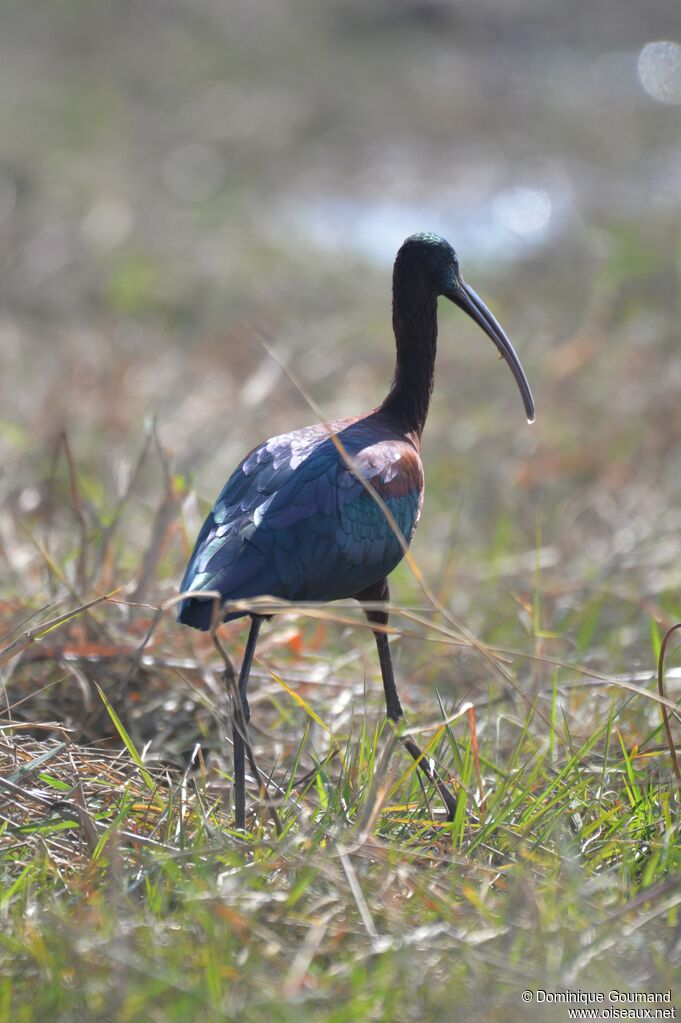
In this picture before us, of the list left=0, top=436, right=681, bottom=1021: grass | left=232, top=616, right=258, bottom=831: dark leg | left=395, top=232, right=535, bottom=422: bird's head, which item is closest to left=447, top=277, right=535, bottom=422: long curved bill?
left=395, top=232, right=535, bottom=422: bird's head

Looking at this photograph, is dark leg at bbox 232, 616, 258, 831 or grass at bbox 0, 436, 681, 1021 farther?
dark leg at bbox 232, 616, 258, 831

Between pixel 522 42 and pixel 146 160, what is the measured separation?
5.86 m

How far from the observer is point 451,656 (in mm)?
4199

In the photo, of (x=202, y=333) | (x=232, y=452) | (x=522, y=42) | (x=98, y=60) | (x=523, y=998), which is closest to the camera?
(x=523, y=998)

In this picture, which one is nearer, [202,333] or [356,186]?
[202,333]

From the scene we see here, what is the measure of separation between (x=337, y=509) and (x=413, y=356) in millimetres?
620

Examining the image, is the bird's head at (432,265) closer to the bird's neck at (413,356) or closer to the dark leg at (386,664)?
the bird's neck at (413,356)

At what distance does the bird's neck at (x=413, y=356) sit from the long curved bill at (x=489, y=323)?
76mm

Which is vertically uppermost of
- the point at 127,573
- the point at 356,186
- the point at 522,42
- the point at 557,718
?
the point at 522,42

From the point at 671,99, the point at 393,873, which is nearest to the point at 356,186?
the point at 671,99

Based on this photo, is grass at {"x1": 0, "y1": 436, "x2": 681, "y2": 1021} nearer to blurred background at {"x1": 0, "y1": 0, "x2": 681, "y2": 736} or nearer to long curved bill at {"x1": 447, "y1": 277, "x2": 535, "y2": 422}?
blurred background at {"x1": 0, "y1": 0, "x2": 681, "y2": 736}

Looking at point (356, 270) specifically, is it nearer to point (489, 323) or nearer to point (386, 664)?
point (489, 323)

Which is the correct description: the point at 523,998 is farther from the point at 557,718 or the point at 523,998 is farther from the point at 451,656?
the point at 451,656

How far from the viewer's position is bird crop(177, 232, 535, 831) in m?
2.87
